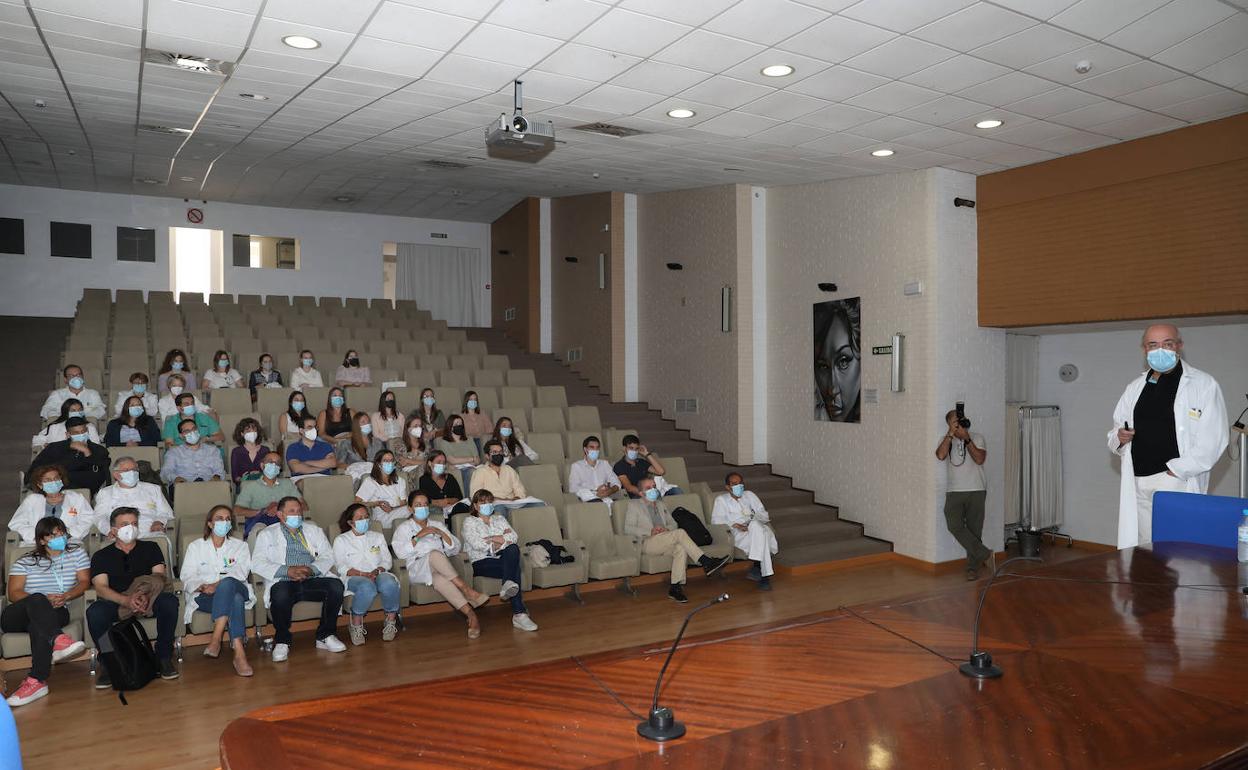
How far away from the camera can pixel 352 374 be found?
356 inches

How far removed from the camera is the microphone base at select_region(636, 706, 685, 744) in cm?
201

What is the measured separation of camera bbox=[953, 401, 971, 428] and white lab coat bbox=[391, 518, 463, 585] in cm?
481

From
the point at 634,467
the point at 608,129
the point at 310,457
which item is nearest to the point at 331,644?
the point at 310,457

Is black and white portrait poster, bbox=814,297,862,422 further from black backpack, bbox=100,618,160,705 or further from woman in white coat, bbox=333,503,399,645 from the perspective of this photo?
black backpack, bbox=100,618,160,705

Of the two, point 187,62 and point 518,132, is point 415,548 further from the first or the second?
point 187,62

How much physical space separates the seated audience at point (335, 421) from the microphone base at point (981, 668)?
6355 millimetres

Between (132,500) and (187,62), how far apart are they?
308 cm

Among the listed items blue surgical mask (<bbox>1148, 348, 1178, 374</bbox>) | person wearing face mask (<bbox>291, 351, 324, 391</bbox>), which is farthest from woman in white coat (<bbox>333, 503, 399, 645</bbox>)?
blue surgical mask (<bbox>1148, 348, 1178, 374</bbox>)

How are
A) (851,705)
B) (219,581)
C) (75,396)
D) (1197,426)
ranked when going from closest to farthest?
(851,705) → (1197,426) → (219,581) → (75,396)

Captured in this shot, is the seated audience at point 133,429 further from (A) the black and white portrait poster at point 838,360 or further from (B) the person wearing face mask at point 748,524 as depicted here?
(A) the black and white portrait poster at point 838,360

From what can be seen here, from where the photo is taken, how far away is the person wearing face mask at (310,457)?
6980 mm

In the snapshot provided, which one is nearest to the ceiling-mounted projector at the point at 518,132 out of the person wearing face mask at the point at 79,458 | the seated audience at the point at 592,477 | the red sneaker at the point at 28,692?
the seated audience at the point at 592,477

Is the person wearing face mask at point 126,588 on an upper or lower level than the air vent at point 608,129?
lower

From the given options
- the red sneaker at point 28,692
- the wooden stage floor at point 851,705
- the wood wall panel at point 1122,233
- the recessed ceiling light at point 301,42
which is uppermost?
the recessed ceiling light at point 301,42
